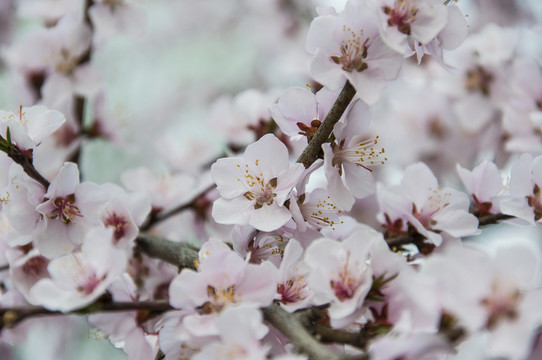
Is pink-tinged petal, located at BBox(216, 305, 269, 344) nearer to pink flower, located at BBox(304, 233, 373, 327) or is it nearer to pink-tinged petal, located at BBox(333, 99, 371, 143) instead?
pink flower, located at BBox(304, 233, 373, 327)

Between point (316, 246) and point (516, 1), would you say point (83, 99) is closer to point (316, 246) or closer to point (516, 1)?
point (316, 246)

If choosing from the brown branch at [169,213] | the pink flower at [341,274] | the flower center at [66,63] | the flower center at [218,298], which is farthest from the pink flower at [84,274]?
the flower center at [66,63]

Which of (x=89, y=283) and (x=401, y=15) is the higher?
(x=401, y=15)

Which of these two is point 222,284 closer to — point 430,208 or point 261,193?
point 261,193

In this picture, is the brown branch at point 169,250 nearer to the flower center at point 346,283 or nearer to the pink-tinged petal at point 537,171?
the flower center at point 346,283

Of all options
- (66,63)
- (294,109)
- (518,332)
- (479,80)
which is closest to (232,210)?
(294,109)
